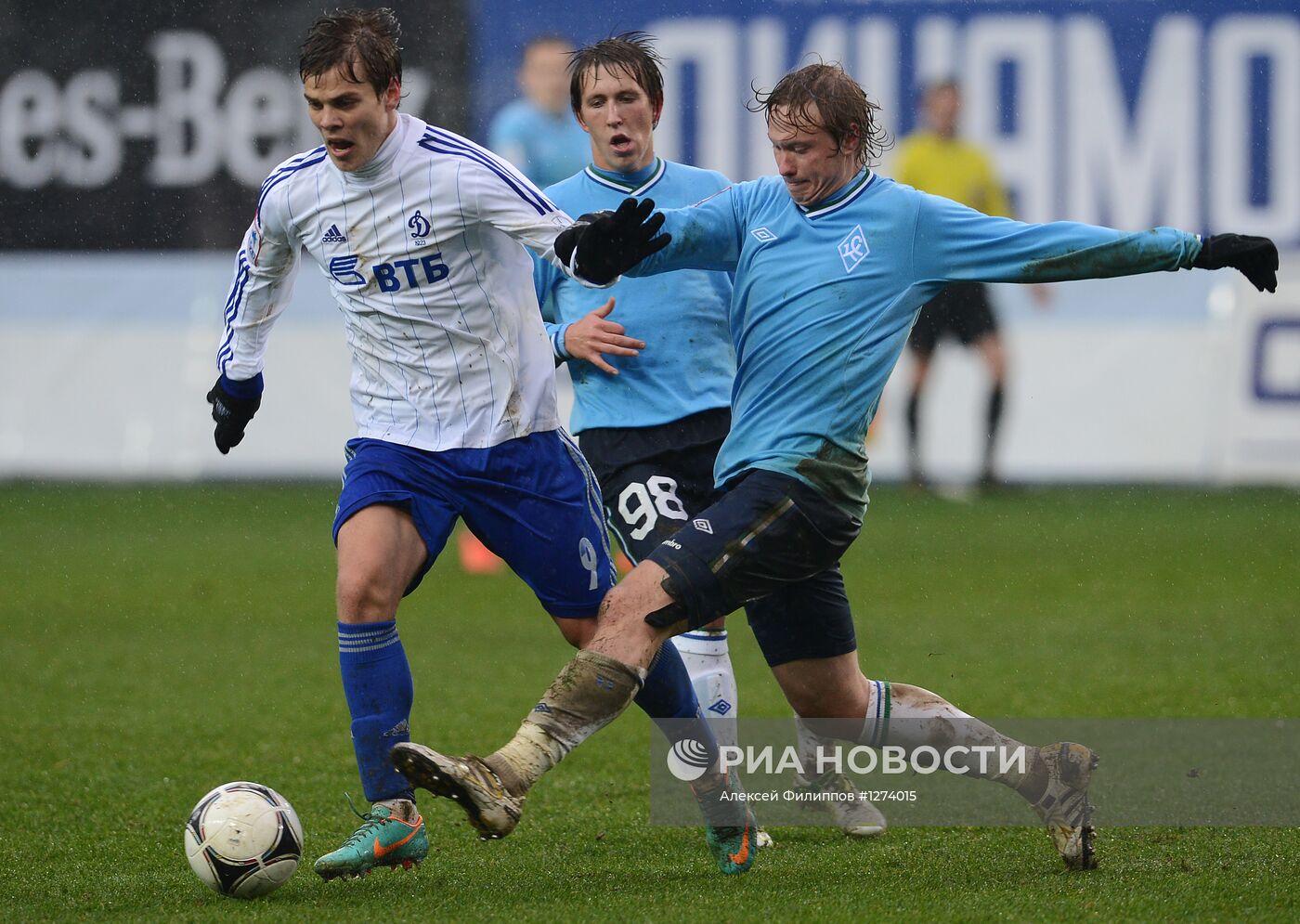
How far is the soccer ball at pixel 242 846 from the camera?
4.10m

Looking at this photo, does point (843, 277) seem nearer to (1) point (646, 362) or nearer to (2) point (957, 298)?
(1) point (646, 362)

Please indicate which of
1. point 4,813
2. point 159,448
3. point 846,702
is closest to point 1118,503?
point 159,448

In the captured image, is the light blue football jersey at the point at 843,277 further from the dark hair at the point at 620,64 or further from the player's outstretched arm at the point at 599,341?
the dark hair at the point at 620,64

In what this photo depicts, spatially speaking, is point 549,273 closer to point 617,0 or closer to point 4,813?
point 4,813

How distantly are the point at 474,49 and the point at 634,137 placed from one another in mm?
7490

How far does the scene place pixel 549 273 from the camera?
5.34 metres

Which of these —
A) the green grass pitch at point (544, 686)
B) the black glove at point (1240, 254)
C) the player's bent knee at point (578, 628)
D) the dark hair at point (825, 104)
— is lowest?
the green grass pitch at point (544, 686)

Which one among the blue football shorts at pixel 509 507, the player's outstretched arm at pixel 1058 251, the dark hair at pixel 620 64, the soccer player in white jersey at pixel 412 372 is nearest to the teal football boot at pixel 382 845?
the soccer player in white jersey at pixel 412 372

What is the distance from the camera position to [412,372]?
4496 millimetres

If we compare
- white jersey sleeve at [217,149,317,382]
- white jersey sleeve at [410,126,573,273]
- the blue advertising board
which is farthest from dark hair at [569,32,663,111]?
the blue advertising board

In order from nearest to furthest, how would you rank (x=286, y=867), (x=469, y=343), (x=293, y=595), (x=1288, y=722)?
1. (x=286, y=867)
2. (x=469, y=343)
3. (x=1288, y=722)
4. (x=293, y=595)

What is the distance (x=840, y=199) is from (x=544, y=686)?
334cm

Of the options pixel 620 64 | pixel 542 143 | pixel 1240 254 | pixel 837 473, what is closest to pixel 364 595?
pixel 837 473

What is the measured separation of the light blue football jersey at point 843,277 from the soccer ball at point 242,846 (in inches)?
55.7
